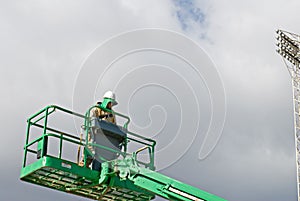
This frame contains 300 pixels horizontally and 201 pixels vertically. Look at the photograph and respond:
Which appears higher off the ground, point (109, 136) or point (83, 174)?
point (109, 136)

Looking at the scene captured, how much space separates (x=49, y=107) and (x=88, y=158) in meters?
2.39

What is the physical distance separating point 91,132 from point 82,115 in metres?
0.73

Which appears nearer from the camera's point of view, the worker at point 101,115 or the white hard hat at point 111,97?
the worker at point 101,115

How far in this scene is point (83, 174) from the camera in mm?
21797

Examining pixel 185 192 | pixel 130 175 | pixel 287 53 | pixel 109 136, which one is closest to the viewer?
pixel 185 192

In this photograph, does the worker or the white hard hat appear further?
the white hard hat

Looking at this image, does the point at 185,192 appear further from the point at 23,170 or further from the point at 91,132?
the point at 23,170

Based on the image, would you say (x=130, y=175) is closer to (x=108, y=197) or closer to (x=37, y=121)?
(x=108, y=197)

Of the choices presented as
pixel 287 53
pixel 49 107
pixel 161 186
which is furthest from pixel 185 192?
pixel 287 53

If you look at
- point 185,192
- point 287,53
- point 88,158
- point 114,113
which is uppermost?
point 287,53

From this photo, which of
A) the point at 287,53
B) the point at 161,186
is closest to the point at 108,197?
the point at 161,186

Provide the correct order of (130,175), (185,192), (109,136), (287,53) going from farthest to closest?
(287,53) → (109,136) → (130,175) → (185,192)

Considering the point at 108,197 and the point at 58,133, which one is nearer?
the point at 58,133

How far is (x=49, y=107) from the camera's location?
73.1ft
